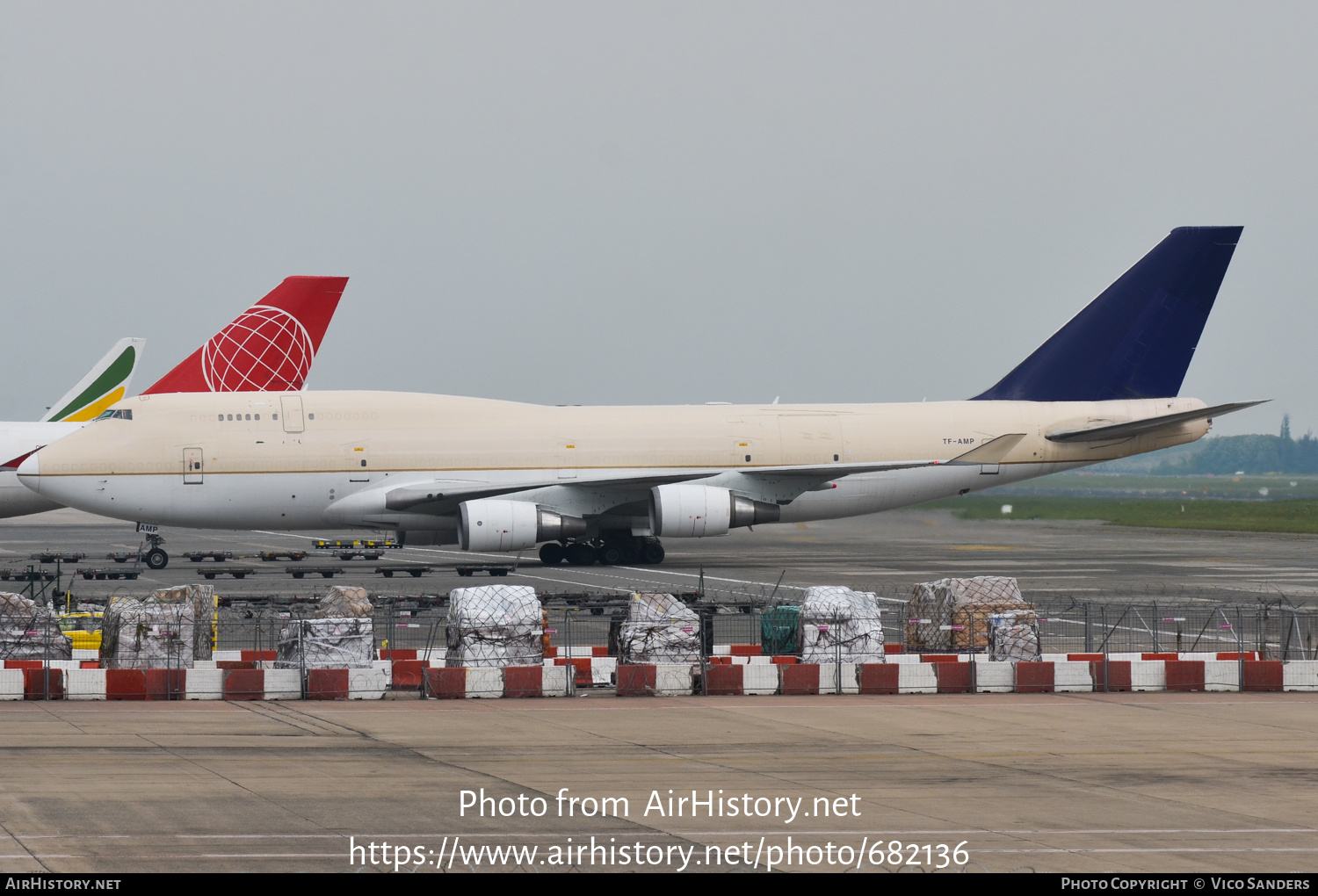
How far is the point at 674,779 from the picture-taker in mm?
11953

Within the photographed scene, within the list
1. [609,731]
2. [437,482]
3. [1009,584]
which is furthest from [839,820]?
[437,482]

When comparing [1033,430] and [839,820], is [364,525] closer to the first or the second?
[1033,430]

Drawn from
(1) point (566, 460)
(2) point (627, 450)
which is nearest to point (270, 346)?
(1) point (566, 460)

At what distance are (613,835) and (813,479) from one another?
29.4 metres

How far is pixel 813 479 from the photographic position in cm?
3894

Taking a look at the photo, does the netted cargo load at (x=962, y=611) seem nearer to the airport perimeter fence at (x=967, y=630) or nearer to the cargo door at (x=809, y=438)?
the airport perimeter fence at (x=967, y=630)

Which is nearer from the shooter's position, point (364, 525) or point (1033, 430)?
point (364, 525)

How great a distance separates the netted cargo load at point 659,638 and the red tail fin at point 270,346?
31320mm

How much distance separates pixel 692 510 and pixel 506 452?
16.9ft

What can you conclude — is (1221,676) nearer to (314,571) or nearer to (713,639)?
(713,639)

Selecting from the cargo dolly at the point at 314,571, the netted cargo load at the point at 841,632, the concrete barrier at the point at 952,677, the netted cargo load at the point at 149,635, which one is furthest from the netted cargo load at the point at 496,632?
the cargo dolly at the point at 314,571

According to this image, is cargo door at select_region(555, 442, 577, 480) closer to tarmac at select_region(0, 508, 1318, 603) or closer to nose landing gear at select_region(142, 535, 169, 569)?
tarmac at select_region(0, 508, 1318, 603)
